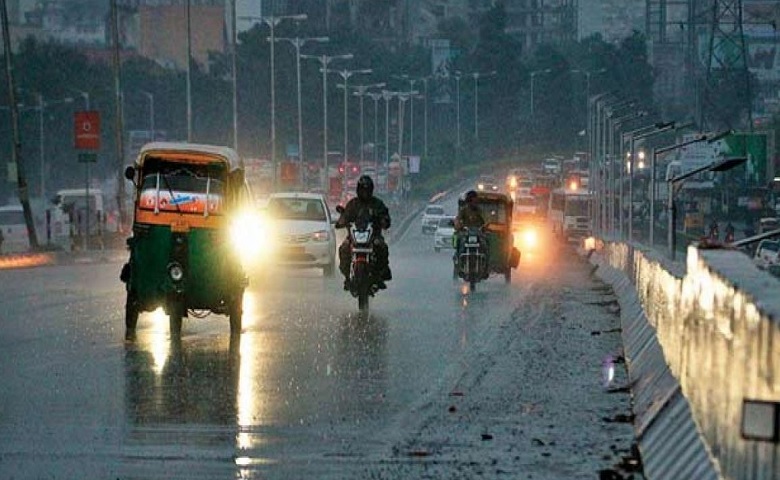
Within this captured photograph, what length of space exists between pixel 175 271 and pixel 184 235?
0.34 meters

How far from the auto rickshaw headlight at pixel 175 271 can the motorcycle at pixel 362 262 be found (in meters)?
6.50

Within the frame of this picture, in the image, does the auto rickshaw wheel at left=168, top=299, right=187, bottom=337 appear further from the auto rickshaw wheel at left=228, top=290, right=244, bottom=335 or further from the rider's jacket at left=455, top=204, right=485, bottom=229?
the rider's jacket at left=455, top=204, right=485, bottom=229

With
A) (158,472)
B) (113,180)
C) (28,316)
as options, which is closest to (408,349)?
(28,316)

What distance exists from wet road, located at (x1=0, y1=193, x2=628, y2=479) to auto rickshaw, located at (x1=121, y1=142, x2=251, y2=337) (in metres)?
0.42

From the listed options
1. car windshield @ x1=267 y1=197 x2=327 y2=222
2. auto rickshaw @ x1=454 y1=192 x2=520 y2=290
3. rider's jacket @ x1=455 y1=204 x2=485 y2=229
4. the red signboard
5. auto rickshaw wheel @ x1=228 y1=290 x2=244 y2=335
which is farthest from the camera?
the red signboard

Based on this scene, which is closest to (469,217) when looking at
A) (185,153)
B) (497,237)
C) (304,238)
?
(497,237)

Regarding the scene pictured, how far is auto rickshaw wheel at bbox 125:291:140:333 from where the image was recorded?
2131 cm

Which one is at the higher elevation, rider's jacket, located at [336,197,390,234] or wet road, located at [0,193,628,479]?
rider's jacket, located at [336,197,390,234]

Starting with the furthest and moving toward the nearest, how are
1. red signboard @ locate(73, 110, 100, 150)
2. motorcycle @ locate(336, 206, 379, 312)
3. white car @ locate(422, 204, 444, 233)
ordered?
white car @ locate(422, 204, 444, 233) < red signboard @ locate(73, 110, 100, 150) < motorcycle @ locate(336, 206, 379, 312)

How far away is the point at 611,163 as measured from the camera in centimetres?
6738

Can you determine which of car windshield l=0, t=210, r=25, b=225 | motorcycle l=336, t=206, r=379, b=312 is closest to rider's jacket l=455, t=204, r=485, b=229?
motorcycle l=336, t=206, r=379, b=312

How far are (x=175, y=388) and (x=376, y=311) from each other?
10.6 meters

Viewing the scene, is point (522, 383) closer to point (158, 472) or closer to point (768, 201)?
point (158, 472)

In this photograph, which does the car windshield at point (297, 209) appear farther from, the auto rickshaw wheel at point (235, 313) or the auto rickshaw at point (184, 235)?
the auto rickshaw wheel at point (235, 313)
